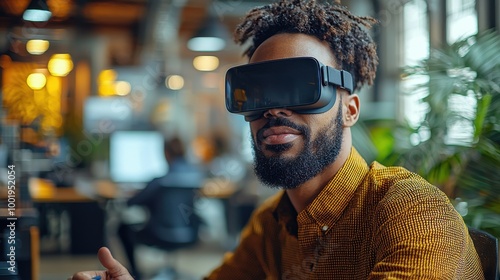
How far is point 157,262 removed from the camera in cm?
639

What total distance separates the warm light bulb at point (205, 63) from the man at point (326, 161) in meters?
6.89

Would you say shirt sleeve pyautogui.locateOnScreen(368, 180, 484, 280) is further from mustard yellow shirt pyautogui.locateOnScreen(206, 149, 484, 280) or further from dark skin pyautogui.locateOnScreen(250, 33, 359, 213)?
dark skin pyautogui.locateOnScreen(250, 33, 359, 213)

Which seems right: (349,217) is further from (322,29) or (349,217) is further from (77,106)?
(77,106)

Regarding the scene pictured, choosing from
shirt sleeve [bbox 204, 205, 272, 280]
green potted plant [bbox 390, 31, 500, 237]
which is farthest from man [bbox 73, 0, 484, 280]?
green potted plant [bbox 390, 31, 500, 237]

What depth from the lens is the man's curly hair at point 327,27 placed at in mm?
1317

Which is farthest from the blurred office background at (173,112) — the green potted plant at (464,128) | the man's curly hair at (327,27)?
the man's curly hair at (327,27)

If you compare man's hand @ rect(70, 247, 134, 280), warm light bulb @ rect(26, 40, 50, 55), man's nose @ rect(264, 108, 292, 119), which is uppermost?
warm light bulb @ rect(26, 40, 50, 55)

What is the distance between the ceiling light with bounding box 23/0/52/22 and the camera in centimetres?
292

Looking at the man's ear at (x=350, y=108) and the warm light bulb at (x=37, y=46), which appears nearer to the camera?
the man's ear at (x=350, y=108)

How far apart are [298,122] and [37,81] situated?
3.93 metres

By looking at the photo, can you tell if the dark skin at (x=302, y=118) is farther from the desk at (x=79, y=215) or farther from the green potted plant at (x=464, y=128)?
the desk at (x=79, y=215)

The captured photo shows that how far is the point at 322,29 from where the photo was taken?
1.31 meters

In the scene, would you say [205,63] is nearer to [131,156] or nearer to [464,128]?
[131,156]

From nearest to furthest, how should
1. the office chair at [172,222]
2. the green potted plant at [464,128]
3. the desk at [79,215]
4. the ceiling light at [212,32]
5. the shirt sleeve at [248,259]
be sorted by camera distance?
the shirt sleeve at [248,259] → the green potted plant at [464,128] → the office chair at [172,222] → the desk at [79,215] → the ceiling light at [212,32]
